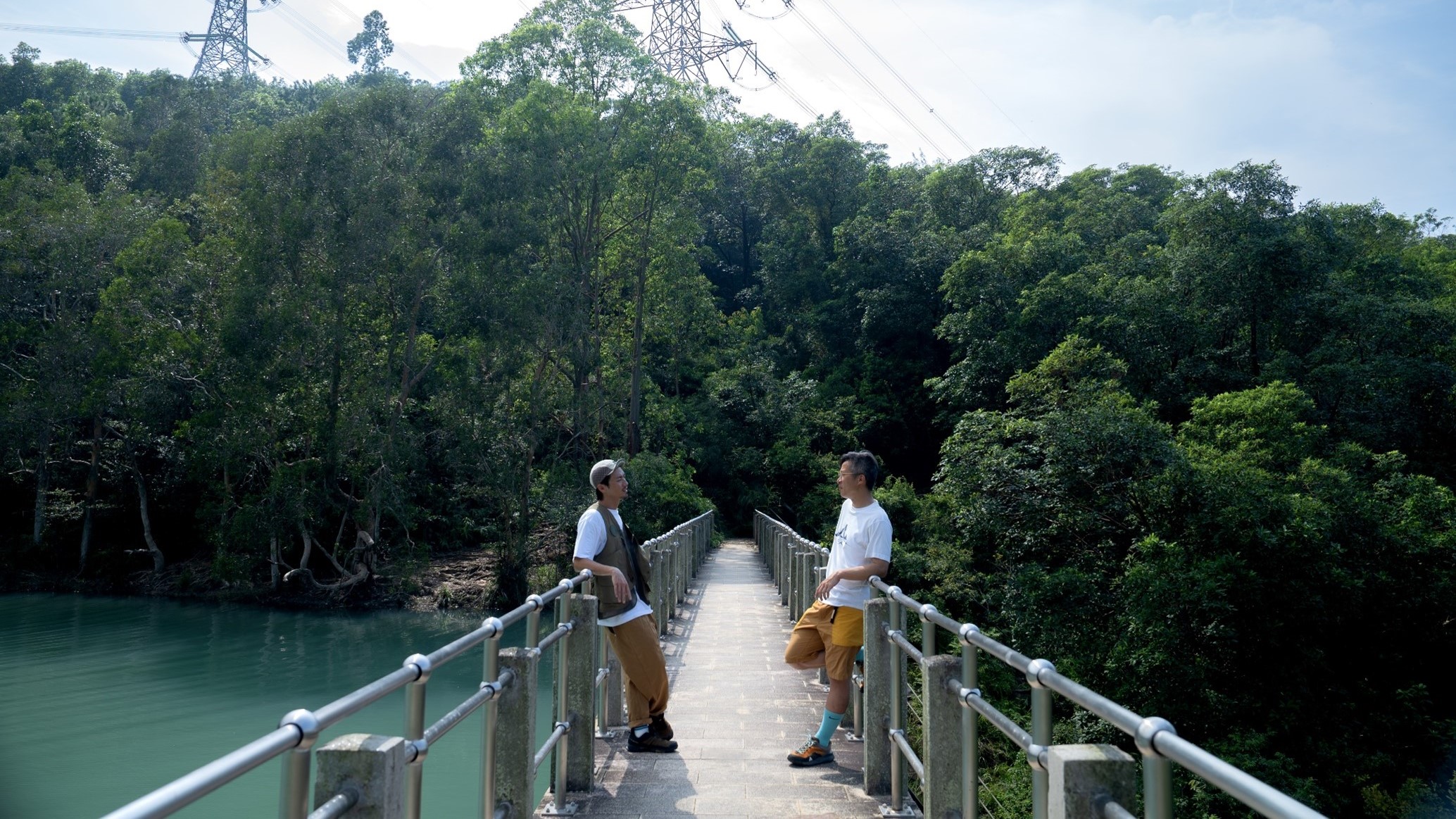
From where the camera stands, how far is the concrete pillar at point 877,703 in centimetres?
517

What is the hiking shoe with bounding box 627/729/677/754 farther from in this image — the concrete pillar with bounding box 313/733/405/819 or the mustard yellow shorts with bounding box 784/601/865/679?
the concrete pillar with bounding box 313/733/405/819

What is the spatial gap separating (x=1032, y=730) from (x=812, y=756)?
10.4ft

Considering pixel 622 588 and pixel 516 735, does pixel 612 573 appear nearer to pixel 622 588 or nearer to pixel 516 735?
pixel 622 588

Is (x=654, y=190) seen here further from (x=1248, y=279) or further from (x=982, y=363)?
(x=1248, y=279)

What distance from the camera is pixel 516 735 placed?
3.98 m

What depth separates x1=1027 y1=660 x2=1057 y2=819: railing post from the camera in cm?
270

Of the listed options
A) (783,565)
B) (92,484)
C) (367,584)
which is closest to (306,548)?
(367,584)

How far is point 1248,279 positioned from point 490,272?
741 inches

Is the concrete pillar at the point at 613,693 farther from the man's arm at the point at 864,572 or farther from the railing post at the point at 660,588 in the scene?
the railing post at the point at 660,588

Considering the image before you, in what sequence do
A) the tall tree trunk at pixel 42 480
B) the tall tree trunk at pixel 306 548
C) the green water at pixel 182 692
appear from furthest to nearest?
the tall tree trunk at pixel 42 480
the tall tree trunk at pixel 306 548
the green water at pixel 182 692

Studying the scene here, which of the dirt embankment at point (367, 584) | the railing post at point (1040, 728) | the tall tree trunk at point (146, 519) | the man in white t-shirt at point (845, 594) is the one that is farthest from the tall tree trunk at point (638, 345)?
the railing post at point (1040, 728)

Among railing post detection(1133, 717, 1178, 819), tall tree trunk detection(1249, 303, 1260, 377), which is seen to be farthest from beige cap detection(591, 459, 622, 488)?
tall tree trunk detection(1249, 303, 1260, 377)

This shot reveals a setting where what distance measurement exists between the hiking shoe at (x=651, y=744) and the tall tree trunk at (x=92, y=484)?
28079 millimetres

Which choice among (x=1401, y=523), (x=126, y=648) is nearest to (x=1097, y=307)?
(x=1401, y=523)
